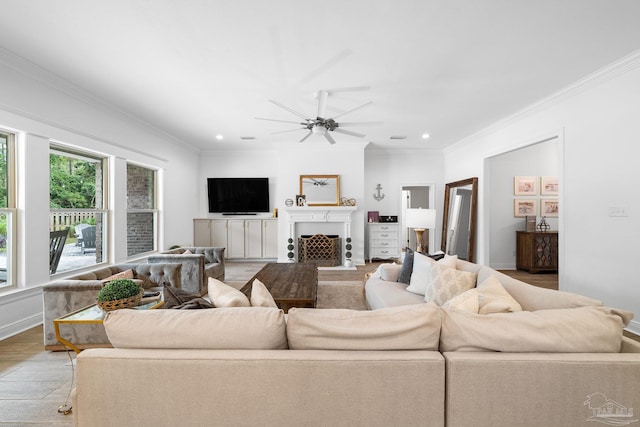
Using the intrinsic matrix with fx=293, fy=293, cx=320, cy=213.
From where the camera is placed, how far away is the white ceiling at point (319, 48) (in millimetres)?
2162

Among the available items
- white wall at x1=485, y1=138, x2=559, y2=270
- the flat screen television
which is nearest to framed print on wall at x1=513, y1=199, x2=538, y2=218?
white wall at x1=485, y1=138, x2=559, y2=270

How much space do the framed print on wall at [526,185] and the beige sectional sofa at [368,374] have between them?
574 centimetres

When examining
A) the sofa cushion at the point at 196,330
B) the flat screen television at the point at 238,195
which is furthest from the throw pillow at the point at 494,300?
the flat screen television at the point at 238,195

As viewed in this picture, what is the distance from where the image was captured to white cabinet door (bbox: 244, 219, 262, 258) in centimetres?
684

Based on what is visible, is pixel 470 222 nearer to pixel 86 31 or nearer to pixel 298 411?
pixel 298 411

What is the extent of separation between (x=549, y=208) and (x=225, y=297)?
6.96m

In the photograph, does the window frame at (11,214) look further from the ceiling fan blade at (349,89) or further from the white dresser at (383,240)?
the white dresser at (383,240)

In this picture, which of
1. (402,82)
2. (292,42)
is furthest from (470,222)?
(292,42)

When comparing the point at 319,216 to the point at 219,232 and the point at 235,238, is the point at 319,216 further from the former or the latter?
the point at 219,232

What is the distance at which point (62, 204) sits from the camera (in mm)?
3605

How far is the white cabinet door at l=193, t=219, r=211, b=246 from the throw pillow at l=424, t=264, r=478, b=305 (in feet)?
18.5

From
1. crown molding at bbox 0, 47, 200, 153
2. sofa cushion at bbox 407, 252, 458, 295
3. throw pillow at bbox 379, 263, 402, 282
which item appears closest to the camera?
sofa cushion at bbox 407, 252, 458, 295

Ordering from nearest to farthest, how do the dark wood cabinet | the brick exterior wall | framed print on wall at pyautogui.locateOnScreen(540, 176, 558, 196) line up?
the brick exterior wall, the dark wood cabinet, framed print on wall at pyautogui.locateOnScreen(540, 176, 558, 196)

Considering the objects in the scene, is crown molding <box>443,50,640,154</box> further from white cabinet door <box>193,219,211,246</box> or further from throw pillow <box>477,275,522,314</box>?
white cabinet door <box>193,219,211,246</box>
